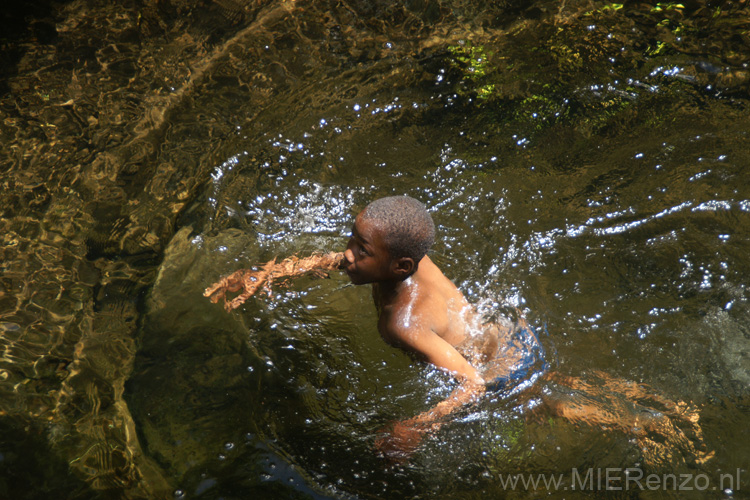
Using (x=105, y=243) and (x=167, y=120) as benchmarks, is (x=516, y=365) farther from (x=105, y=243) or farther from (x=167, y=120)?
(x=167, y=120)

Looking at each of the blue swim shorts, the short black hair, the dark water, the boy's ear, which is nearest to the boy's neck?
the boy's ear

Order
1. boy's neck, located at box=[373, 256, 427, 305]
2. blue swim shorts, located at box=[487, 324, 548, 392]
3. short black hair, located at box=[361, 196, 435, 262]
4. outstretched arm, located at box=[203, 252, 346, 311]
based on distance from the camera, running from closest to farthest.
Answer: short black hair, located at box=[361, 196, 435, 262] → boy's neck, located at box=[373, 256, 427, 305] → blue swim shorts, located at box=[487, 324, 548, 392] → outstretched arm, located at box=[203, 252, 346, 311]

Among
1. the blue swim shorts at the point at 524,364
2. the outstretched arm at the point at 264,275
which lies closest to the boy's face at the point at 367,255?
the outstretched arm at the point at 264,275

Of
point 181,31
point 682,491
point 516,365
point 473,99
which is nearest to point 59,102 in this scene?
point 181,31

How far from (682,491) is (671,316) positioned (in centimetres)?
92

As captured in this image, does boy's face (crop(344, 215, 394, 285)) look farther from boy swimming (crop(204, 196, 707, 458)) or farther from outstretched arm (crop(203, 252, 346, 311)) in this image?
outstretched arm (crop(203, 252, 346, 311))

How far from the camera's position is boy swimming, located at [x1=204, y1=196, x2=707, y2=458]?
98.2 inches

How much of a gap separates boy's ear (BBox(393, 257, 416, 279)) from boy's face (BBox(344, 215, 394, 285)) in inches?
1.2

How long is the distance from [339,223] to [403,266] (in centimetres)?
120

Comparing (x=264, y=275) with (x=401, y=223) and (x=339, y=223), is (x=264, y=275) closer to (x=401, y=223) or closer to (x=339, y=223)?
(x=339, y=223)

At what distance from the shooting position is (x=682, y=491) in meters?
2.68

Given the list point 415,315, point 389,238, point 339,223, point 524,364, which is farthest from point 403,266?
point 339,223

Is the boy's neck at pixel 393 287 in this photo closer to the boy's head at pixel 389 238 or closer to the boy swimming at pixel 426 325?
the boy swimming at pixel 426 325

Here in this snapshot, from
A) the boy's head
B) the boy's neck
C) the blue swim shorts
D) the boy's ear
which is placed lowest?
the blue swim shorts
